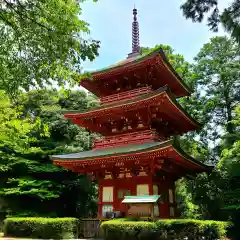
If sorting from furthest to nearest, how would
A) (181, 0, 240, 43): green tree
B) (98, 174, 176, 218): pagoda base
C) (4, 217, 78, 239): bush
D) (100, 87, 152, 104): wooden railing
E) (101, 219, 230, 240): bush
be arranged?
1. (100, 87, 152, 104): wooden railing
2. (98, 174, 176, 218): pagoda base
3. (4, 217, 78, 239): bush
4. (101, 219, 230, 240): bush
5. (181, 0, 240, 43): green tree

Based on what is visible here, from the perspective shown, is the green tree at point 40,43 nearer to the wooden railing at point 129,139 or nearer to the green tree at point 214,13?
the green tree at point 214,13

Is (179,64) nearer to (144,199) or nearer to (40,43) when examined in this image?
(144,199)

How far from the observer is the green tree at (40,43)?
26.9 feet

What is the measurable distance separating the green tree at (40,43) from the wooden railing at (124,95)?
34.9 feet

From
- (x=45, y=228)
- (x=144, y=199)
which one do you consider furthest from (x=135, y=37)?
(x=45, y=228)

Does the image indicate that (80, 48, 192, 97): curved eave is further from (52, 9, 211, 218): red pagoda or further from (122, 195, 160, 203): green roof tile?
(122, 195, 160, 203): green roof tile

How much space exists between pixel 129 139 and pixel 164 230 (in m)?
6.76

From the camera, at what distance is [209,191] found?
23.8 meters

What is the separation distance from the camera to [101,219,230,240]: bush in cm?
1292

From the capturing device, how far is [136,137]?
18.4m

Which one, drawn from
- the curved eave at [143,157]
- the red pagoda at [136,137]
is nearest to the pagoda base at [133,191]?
the red pagoda at [136,137]

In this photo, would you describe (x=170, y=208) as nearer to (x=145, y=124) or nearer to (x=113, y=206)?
(x=113, y=206)

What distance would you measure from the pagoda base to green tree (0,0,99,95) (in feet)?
32.4

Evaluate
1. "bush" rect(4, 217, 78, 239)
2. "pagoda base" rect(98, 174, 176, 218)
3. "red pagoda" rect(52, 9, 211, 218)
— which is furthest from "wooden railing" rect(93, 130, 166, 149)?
"bush" rect(4, 217, 78, 239)
